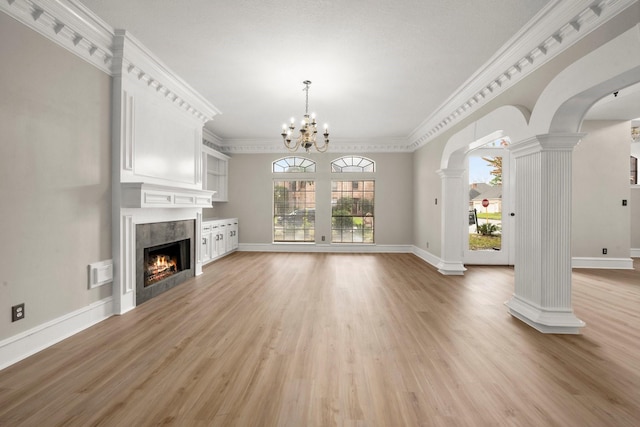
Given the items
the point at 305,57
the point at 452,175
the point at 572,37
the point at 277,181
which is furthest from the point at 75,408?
the point at 277,181

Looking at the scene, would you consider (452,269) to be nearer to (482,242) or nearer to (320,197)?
(482,242)

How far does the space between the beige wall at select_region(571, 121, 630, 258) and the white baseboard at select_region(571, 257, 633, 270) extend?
0.26ft

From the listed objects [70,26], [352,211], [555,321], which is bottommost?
[555,321]

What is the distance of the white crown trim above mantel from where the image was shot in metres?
3.22

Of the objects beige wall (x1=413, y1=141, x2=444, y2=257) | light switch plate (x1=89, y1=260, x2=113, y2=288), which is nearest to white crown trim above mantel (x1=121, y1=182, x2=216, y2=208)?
light switch plate (x1=89, y1=260, x2=113, y2=288)

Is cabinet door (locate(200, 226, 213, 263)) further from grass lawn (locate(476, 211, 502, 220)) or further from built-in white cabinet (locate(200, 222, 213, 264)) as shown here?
grass lawn (locate(476, 211, 502, 220))

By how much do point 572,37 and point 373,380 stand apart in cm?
331

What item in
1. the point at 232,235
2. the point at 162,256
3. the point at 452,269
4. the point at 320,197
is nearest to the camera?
the point at 162,256

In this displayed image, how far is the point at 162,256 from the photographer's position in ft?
14.2

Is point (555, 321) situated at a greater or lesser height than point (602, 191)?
lesser

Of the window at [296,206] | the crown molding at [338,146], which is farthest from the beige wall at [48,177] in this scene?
the window at [296,206]

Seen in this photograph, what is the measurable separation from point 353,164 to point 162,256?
5359 mm

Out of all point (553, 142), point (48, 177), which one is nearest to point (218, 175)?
point (48, 177)

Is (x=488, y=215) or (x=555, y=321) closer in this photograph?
(x=555, y=321)
